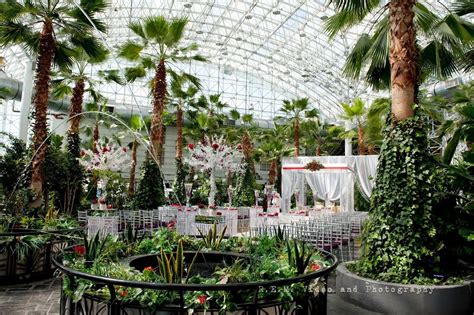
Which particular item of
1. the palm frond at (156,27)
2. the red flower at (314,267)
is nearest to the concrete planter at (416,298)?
the red flower at (314,267)

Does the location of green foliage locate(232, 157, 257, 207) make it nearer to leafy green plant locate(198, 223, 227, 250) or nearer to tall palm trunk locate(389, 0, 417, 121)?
leafy green plant locate(198, 223, 227, 250)

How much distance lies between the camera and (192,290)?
242 cm

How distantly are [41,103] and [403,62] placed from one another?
723 centimetres

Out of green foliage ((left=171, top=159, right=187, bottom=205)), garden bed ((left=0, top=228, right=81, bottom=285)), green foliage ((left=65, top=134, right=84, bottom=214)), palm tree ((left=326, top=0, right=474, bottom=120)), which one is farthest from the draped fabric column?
garden bed ((left=0, top=228, right=81, bottom=285))

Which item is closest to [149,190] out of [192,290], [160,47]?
[160,47]

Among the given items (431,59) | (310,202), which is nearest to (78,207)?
(431,59)

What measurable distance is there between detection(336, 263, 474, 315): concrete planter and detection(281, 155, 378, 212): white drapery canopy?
853 cm

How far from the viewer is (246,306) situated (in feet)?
8.48

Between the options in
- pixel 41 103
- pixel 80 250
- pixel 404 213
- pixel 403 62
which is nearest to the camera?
pixel 80 250

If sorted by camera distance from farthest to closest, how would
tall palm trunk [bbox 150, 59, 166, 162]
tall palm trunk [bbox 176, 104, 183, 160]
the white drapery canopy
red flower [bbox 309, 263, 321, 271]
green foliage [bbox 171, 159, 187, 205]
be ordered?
tall palm trunk [bbox 176, 104, 183, 160] < green foliage [bbox 171, 159, 187, 205] < the white drapery canopy < tall palm trunk [bbox 150, 59, 166, 162] < red flower [bbox 309, 263, 321, 271]

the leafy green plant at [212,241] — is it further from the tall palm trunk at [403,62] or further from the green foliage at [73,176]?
the green foliage at [73,176]

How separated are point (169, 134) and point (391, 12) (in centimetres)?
2660

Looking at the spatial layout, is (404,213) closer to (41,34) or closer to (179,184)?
(41,34)

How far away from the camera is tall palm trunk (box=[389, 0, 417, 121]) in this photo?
195 inches
